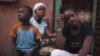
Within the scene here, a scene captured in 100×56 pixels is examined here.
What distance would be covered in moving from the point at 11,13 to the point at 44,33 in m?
1.42

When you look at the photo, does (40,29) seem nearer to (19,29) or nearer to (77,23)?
(19,29)

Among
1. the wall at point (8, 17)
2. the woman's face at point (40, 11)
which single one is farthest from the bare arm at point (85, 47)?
the wall at point (8, 17)

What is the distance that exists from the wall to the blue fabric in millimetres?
1832

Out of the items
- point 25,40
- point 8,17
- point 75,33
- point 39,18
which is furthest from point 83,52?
point 8,17

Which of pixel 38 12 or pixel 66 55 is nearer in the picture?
pixel 66 55

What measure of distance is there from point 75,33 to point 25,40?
Result: 37.6 inches

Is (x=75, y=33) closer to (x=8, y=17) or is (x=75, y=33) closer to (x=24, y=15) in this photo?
(x=24, y=15)

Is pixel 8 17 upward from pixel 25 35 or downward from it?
upward

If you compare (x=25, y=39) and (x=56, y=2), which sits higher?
(x=56, y=2)

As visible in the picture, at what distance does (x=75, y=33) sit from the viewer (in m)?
5.22

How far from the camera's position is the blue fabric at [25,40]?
5695mm

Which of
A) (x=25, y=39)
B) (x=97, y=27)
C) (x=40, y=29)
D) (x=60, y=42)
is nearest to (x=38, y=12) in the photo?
(x=40, y=29)

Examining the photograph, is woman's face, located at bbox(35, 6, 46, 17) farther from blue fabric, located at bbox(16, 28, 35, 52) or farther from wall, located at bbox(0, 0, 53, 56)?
wall, located at bbox(0, 0, 53, 56)

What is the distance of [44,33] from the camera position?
6.43 meters
